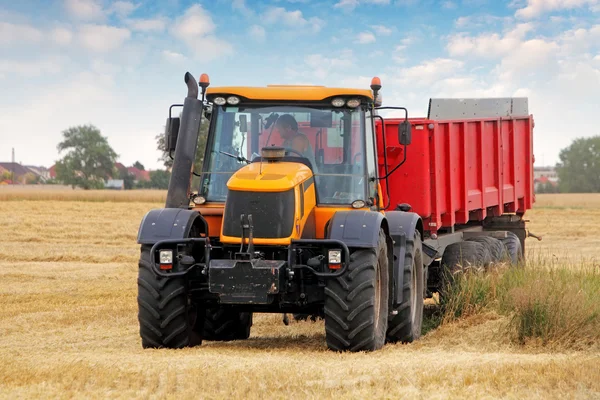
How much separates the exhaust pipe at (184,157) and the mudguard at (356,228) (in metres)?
1.77

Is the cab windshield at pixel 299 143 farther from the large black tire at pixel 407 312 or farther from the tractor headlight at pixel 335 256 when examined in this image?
the large black tire at pixel 407 312

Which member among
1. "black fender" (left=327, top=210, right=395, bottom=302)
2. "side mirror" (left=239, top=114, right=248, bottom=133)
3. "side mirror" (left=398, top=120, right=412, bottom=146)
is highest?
"side mirror" (left=239, top=114, right=248, bottom=133)

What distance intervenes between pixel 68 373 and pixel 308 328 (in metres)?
4.81

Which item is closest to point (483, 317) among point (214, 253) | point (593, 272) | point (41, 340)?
point (593, 272)

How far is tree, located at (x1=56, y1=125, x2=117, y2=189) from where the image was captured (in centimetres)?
9819

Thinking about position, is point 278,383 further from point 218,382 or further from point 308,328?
point 308,328

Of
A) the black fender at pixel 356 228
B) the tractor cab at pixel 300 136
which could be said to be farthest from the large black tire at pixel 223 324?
the black fender at pixel 356 228

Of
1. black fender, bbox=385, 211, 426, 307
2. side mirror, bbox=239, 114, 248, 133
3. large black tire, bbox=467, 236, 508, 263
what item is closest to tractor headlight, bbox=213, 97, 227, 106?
side mirror, bbox=239, 114, 248, 133

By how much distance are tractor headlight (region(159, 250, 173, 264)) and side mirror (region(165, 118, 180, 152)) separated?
4.62ft

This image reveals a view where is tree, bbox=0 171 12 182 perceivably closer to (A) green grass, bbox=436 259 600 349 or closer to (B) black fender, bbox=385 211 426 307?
(A) green grass, bbox=436 259 600 349

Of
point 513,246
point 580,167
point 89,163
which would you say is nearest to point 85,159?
point 89,163

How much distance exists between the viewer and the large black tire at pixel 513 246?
52.3 feet

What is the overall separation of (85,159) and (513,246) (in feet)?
290

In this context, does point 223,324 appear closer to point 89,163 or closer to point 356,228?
point 356,228
